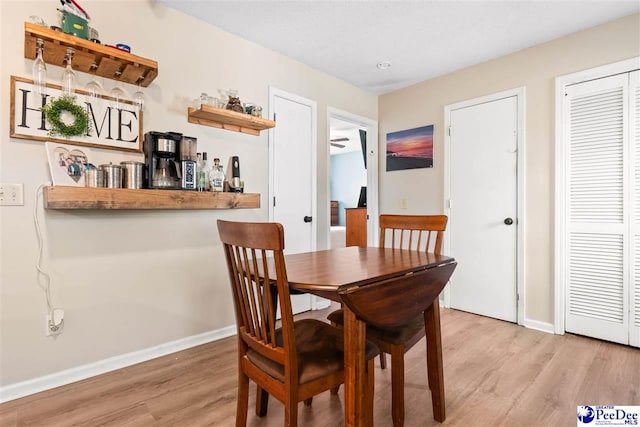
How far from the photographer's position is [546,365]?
2133mm

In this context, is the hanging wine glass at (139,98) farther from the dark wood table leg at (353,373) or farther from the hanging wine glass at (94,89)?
the dark wood table leg at (353,373)

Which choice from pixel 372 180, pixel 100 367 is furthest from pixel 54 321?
pixel 372 180

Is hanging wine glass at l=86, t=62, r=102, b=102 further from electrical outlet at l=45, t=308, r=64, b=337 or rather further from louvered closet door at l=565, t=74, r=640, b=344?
louvered closet door at l=565, t=74, r=640, b=344

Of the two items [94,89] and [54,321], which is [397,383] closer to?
[54,321]

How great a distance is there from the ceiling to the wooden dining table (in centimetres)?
177

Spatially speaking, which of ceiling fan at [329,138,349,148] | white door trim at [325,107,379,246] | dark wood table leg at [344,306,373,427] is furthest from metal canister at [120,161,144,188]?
ceiling fan at [329,138,349,148]

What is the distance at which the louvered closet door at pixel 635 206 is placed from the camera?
2.36 m

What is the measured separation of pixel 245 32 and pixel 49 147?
164 centimetres

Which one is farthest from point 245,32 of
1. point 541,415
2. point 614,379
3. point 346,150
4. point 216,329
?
point 346,150

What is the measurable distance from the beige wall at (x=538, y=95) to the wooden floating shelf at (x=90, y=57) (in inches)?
99.4

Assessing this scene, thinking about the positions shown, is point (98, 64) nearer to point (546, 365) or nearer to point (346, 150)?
point (546, 365)

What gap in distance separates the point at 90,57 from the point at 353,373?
2133mm

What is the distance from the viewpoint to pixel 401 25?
252cm

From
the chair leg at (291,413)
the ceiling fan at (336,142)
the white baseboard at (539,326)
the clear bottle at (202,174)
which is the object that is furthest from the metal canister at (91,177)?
the ceiling fan at (336,142)
